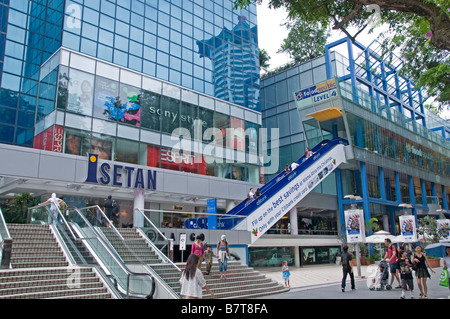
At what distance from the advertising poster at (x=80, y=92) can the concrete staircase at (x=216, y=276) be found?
37.5 ft

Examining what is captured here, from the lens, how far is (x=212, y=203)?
69.2 ft

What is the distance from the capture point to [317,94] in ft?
112

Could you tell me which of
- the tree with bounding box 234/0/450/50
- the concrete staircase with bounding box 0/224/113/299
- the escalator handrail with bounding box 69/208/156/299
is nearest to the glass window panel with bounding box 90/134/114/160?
the escalator handrail with bounding box 69/208/156/299

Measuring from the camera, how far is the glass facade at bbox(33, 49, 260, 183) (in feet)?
76.9

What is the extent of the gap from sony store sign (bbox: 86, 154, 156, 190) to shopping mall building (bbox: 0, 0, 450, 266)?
0.06 m

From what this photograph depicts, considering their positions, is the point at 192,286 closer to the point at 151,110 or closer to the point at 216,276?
the point at 216,276

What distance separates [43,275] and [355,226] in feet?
48.9

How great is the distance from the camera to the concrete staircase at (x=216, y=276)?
1191 centimetres

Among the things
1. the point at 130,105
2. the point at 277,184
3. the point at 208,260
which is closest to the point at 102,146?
the point at 130,105

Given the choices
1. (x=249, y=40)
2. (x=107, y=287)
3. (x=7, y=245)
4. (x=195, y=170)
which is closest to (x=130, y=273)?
(x=107, y=287)

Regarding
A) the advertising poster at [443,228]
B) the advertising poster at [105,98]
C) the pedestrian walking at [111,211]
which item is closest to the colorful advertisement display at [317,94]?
the advertising poster at [443,228]

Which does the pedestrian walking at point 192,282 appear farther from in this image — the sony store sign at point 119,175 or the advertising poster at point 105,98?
the advertising poster at point 105,98

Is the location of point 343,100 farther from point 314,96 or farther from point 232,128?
point 232,128

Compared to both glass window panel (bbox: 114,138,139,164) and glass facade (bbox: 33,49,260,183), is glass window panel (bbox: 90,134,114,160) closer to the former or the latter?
glass facade (bbox: 33,49,260,183)
